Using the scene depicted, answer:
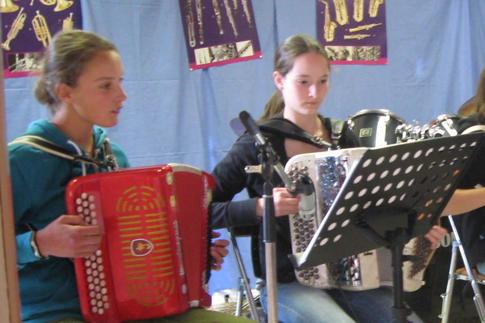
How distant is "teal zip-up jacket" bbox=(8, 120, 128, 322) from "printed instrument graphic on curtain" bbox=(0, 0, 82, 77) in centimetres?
96

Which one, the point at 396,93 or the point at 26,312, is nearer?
the point at 26,312

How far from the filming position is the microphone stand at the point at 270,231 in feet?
4.71

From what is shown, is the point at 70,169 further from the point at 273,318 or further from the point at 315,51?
the point at 315,51

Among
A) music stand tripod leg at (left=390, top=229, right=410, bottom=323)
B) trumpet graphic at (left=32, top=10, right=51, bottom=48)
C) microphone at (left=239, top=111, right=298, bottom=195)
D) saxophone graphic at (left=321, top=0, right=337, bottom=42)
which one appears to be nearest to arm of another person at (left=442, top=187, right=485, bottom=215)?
music stand tripod leg at (left=390, top=229, right=410, bottom=323)

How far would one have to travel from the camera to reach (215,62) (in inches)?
112

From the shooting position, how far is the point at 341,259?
1662mm

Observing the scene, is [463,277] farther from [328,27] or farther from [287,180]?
[328,27]

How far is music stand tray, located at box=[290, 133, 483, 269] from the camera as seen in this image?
50.7 inches

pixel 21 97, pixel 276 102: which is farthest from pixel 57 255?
pixel 21 97

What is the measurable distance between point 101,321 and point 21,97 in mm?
1343

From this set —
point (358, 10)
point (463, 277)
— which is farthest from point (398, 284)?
point (358, 10)

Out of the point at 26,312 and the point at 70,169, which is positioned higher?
the point at 70,169

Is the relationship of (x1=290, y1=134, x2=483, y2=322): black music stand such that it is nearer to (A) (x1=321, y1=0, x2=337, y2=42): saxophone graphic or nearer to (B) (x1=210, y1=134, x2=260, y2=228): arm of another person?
(B) (x1=210, y1=134, x2=260, y2=228): arm of another person

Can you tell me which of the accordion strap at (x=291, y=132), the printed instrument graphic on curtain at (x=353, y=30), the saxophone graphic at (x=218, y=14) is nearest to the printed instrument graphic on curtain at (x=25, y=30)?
the saxophone graphic at (x=218, y=14)
